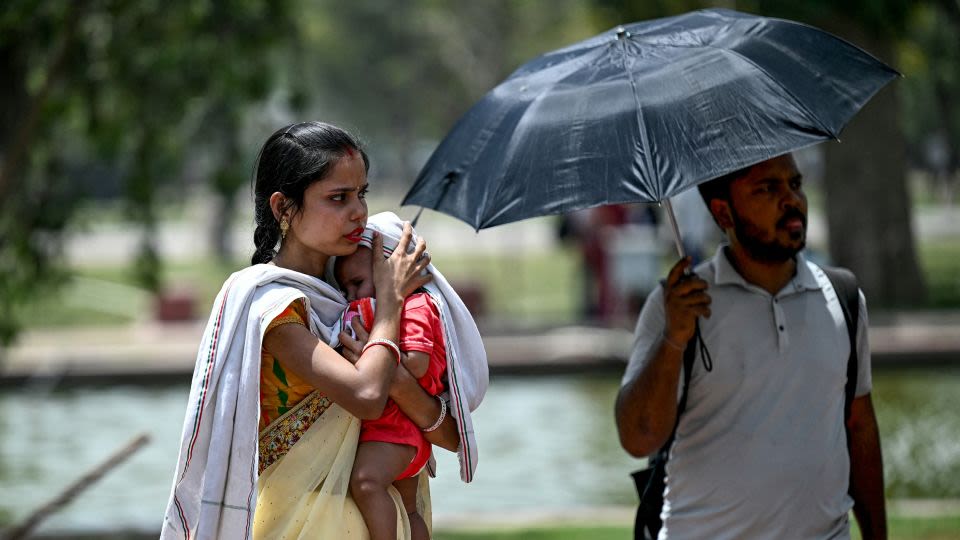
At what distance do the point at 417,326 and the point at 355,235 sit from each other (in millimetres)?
240

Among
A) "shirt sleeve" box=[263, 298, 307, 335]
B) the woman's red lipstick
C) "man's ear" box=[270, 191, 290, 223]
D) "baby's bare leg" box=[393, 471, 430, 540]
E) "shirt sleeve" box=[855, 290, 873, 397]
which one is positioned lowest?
"baby's bare leg" box=[393, 471, 430, 540]

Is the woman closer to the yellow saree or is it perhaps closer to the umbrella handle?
the yellow saree

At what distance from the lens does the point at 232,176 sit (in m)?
9.13

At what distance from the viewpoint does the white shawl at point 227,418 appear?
10.6 feet

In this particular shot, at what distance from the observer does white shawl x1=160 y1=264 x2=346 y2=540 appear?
3229mm

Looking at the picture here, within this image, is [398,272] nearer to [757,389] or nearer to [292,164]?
[292,164]

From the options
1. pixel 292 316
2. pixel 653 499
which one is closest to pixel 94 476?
pixel 653 499

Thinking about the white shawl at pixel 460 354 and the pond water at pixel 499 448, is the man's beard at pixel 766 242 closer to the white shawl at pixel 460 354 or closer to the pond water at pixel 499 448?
the white shawl at pixel 460 354

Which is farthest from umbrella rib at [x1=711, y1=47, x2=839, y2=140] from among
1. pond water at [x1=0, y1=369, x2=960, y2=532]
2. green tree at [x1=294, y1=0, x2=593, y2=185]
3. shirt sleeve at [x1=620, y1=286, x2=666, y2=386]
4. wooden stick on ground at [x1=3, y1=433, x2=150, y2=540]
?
green tree at [x1=294, y1=0, x2=593, y2=185]

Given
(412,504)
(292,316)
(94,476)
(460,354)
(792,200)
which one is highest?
(792,200)

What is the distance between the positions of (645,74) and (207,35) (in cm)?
553

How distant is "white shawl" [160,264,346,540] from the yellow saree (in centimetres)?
12

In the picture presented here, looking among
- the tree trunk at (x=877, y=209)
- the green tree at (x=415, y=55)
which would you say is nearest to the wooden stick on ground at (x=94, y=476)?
the tree trunk at (x=877, y=209)

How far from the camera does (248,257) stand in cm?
1482
